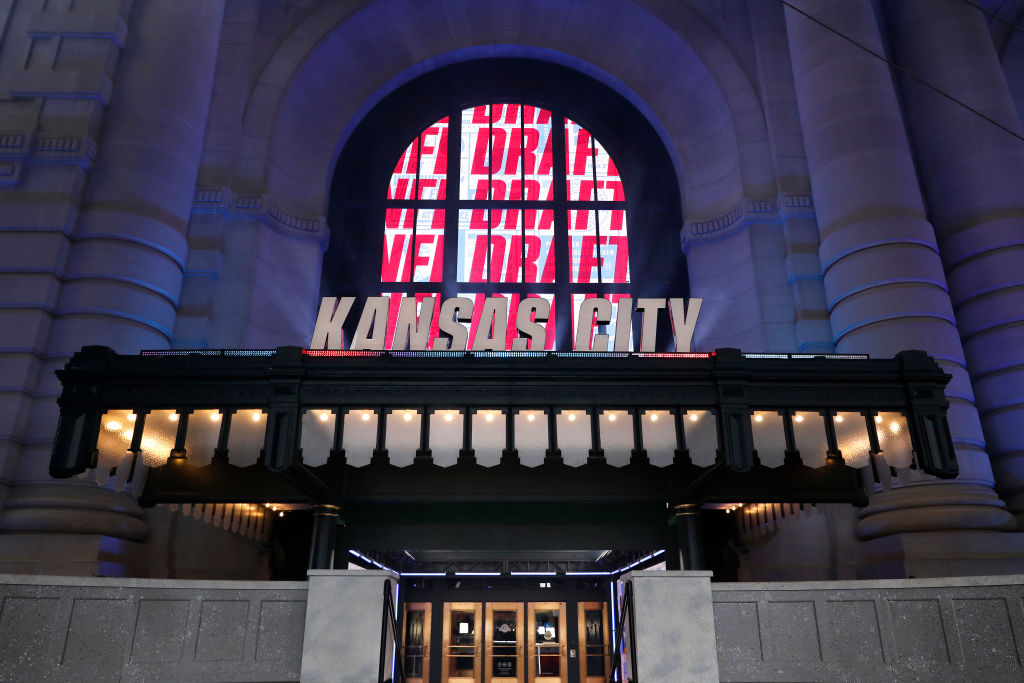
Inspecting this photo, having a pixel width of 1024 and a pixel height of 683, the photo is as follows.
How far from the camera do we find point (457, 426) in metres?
11.5

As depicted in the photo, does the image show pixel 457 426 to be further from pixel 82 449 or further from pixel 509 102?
pixel 509 102

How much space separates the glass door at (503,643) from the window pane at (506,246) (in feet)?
30.9

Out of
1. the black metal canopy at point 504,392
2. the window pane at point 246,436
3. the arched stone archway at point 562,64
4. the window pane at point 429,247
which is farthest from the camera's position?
the window pane at point 429,247

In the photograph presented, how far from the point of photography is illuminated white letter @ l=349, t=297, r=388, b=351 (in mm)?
12438

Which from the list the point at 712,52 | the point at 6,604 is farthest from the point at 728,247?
the point at 6,604

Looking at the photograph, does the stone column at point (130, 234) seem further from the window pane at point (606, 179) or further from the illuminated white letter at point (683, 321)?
the window pane at point (606, 179)

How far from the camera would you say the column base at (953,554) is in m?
12.7

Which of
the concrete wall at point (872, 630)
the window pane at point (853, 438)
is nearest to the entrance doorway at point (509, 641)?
→ the window pane at point (853, 438)

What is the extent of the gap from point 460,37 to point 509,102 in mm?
2652

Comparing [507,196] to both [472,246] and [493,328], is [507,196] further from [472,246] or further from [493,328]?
[493,328]

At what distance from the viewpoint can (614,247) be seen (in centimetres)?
2131

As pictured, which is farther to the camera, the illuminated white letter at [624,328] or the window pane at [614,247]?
the window pane at [614,247]

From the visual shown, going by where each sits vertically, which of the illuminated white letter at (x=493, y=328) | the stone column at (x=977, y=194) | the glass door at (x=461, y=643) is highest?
the stone column at (x=977, y=194)

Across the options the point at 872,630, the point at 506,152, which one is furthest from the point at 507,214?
the point at 872,630
